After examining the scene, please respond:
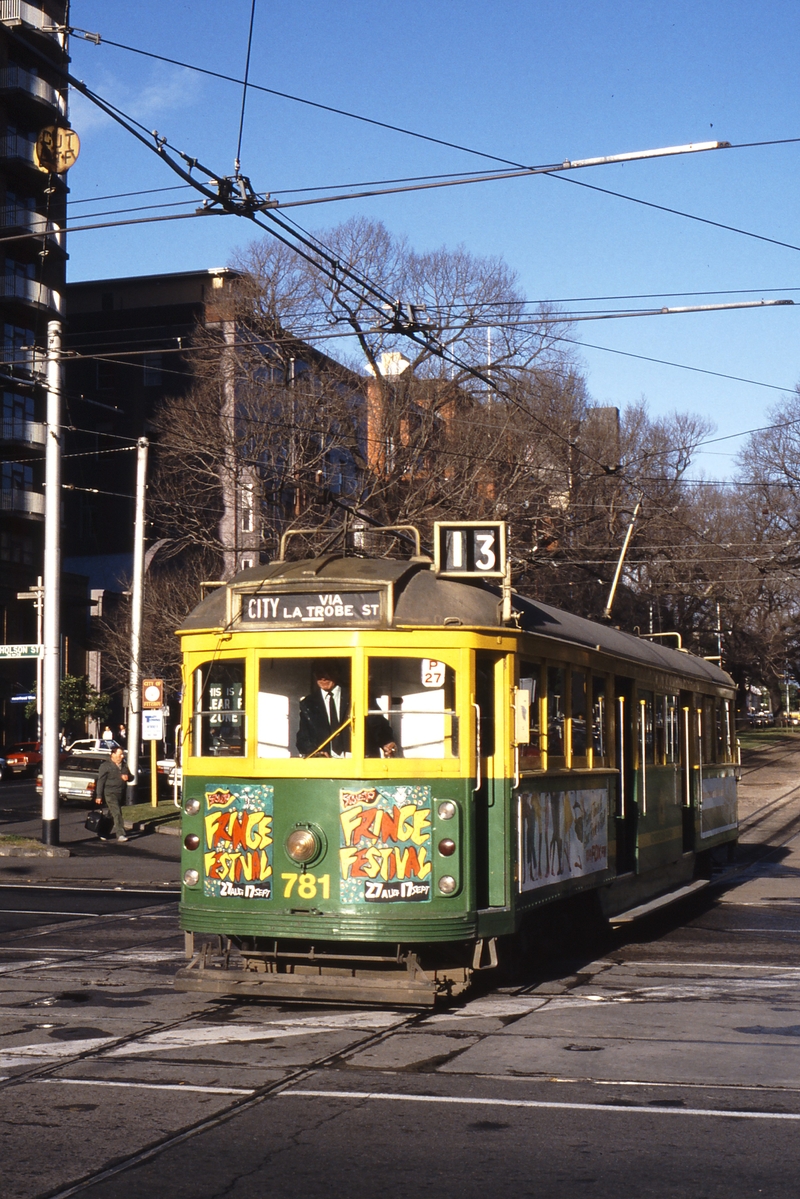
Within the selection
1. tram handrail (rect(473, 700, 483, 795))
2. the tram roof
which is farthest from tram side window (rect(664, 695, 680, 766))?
tram handrail (rect(473, 700, 483, 795))

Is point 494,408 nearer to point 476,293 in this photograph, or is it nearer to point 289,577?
point 476,293

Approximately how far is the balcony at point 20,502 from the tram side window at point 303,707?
43872 mm

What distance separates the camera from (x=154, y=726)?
26984 mm

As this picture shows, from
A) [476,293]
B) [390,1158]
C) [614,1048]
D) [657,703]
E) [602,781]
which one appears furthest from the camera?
[476,293]

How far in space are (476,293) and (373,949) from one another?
2886 cm

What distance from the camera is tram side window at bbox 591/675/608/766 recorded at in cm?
1212

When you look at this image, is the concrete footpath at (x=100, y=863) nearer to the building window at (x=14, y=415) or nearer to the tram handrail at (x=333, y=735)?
the tram handrail at (x=333, y=735)

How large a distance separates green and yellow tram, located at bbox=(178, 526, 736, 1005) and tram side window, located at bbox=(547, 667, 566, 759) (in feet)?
1.15

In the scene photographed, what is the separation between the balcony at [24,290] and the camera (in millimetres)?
52031

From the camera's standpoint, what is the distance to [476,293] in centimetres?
3647

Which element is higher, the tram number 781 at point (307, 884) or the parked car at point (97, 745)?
the parked car at point (97, 745)

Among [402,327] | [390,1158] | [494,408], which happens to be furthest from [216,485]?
[390,1158]

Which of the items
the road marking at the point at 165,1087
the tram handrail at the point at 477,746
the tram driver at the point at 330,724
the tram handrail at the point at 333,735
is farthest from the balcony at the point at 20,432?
the road marking at the point at 165,1087

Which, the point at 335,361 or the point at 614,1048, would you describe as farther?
the point at 335,361
